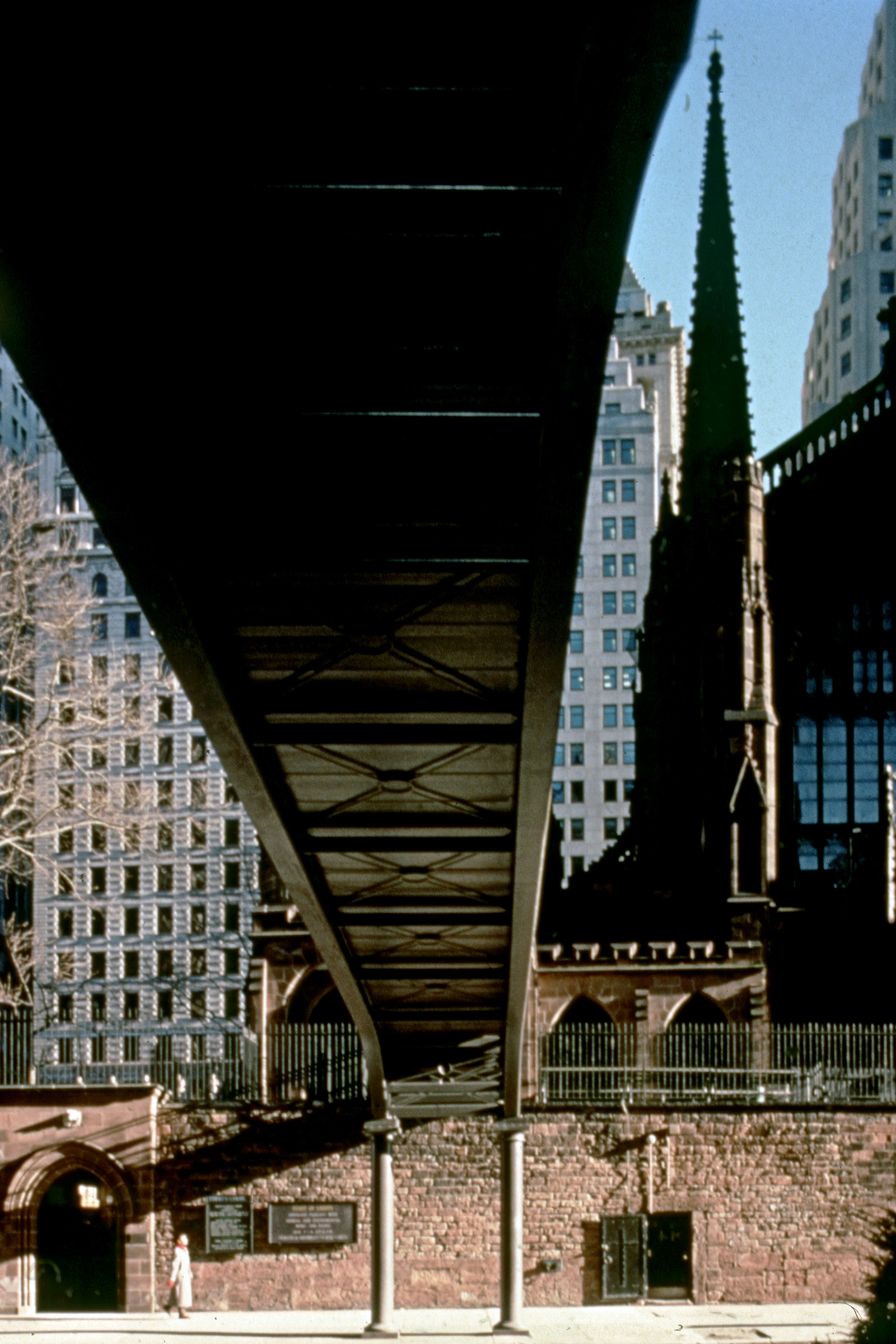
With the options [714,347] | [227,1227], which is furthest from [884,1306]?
[714,347]

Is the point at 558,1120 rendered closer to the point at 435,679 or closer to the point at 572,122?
the point at 435,679

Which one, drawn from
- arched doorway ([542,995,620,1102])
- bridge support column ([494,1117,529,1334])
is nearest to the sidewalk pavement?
bridge support column ([494,1117,529,1334])

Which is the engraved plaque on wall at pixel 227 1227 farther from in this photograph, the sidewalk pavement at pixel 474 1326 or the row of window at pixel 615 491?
the row of window at pixel 615 491

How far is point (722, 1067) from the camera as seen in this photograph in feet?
115

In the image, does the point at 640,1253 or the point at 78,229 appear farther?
the point at 640,1253

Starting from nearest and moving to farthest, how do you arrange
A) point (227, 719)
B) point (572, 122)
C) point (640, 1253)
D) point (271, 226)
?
point (572, 122) < point (271, 226) < point (227, 719) < point (640, 1253)

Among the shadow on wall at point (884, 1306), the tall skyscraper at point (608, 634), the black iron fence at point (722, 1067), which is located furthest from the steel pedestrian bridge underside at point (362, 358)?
the tall skyscraper at point (608, 634)

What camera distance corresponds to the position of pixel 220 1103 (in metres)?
31.9

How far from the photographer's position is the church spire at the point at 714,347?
46344 millimetres

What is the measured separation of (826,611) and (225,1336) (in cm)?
2417

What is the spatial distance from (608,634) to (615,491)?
8.53 metres

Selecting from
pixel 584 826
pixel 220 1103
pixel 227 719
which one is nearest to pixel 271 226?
pixel 227 719

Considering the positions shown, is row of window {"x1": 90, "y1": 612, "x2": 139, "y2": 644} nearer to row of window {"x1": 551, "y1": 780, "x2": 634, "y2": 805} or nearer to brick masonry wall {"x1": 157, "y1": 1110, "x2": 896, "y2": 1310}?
row of window {"x1": 551, "y1": 780, "x2": 634, "y2": 805}

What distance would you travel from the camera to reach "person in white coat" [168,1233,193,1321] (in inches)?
1191
